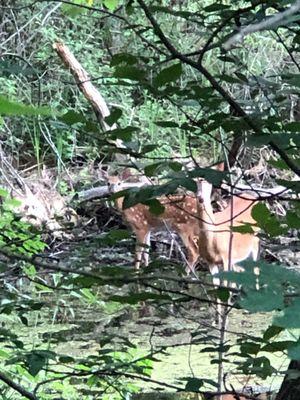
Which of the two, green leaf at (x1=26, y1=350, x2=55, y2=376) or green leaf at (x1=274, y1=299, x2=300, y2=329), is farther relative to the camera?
green leaf at (x1=26, y1=350, x2=55, y2=376)

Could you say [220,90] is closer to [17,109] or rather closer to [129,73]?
[129,73]

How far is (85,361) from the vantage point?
1163 millimetres

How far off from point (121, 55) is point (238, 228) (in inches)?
10.6

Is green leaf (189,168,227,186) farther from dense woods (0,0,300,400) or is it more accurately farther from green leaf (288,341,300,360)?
green leaf (288,341,300,360)

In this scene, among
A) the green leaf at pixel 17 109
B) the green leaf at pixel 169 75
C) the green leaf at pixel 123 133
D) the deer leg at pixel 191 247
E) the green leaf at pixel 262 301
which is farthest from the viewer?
the deer leg at pixel 191 247

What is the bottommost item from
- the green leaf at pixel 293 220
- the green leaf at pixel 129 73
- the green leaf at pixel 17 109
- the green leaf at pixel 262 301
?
the green leaf at pixel 262 301

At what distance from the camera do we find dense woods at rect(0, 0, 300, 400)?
90 centimetres

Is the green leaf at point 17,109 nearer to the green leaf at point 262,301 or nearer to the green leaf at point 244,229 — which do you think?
the green leaf at point 262,301

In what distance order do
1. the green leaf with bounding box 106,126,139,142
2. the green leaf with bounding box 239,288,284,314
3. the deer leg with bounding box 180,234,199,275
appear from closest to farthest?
the green leaf with bounding box 239,288,284,314, the green leaf with bounding box 106,126,139,142, the deer leg with bounding box 180,234,199,275

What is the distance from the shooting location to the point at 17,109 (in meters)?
0.34

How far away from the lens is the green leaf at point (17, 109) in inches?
13.1

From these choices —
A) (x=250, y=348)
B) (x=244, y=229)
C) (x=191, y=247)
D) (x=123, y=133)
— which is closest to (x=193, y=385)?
(x=250, y=348)

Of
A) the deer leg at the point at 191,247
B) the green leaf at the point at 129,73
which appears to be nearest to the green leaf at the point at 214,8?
the green leaf at the point at 129,73

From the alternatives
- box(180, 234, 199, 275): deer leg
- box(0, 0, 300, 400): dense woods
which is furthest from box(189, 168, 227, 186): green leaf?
box(180, 234, 199, 275): deer leg
